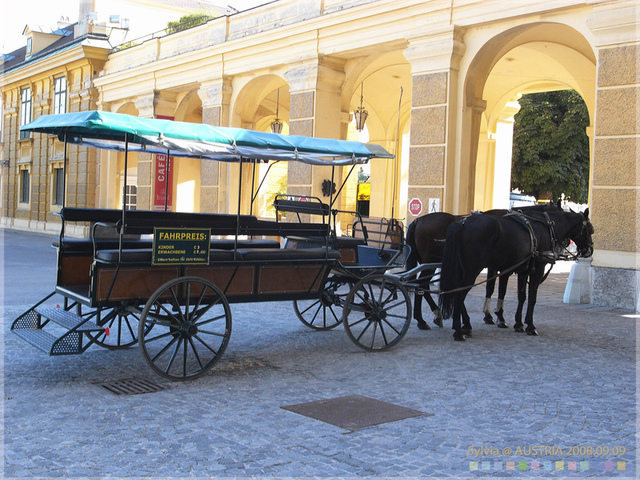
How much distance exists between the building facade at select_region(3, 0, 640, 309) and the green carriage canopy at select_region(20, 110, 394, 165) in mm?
3586

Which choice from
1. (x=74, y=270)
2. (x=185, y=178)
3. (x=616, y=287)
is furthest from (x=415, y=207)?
(x=185, y=178)

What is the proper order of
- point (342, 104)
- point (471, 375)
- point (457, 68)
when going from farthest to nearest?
1. point (342, 104)
2. point (457, 68)
3. point (471, 375)

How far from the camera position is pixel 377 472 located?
398 centimetres

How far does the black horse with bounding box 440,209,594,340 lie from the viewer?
806cm

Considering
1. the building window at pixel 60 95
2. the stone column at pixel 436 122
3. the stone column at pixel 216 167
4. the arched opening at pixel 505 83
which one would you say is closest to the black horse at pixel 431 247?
the stone column at pixel 436 122

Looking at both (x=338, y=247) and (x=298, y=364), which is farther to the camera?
(x=338, y=247)

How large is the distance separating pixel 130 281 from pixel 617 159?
8.38 meters

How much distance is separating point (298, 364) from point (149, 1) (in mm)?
32114

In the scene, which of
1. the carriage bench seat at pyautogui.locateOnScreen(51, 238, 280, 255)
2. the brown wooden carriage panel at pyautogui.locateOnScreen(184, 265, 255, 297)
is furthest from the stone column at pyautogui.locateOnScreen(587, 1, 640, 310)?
the brown wooden carriage panel at pyautogui.locateOnScreen(184, 265, 255, 297)

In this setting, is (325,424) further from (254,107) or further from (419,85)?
(254,107)

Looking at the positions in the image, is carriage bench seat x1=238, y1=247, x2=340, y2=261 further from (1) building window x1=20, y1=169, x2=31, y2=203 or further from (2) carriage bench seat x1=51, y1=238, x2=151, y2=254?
(1) building window x1=20, y1=169, x2=31, y2=203

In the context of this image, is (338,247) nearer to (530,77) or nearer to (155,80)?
(530,77)

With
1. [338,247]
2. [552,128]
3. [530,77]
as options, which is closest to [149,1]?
[552,128]

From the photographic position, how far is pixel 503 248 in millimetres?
8391
